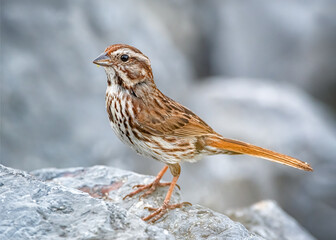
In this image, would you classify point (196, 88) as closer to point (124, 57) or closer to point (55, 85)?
point (55, 85)

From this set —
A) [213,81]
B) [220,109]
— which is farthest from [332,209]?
[213,81]

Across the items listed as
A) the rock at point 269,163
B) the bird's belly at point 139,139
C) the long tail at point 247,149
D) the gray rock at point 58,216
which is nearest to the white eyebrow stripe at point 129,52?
the bird's belly at point 139,139

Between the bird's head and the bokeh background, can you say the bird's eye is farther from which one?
the bokeh background

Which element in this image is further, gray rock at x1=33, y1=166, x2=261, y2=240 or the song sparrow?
the song sparrow

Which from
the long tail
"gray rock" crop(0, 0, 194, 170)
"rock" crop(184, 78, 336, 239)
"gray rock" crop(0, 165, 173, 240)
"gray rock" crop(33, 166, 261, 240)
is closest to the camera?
"gray rock" crop(0, 165, 173, 240)

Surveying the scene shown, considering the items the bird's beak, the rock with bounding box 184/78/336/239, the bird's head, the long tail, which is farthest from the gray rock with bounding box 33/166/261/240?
the rock with bounding box 184/78/336/239
